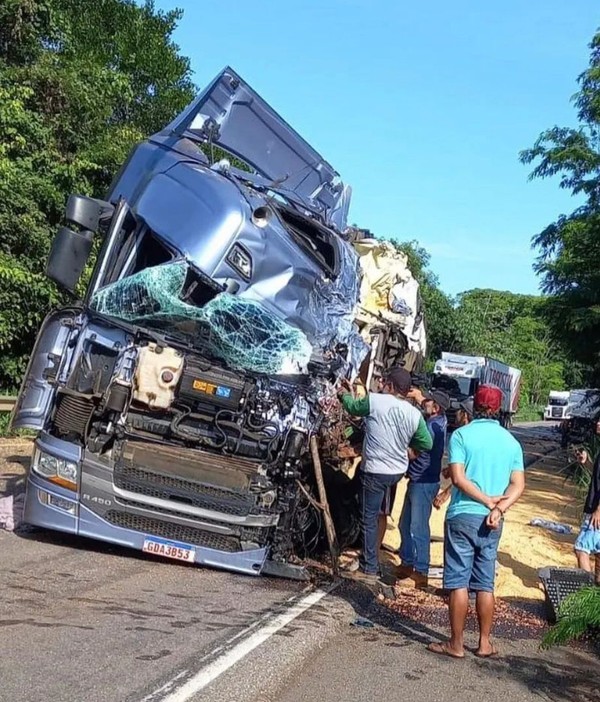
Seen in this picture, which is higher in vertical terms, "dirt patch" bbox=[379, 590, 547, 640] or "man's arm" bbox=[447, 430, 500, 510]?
"man's arm" bbox=[447, 430, 500, 510]

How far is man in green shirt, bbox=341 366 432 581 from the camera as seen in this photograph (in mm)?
6570

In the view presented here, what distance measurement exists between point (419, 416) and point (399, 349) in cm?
314

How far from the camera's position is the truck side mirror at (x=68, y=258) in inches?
277

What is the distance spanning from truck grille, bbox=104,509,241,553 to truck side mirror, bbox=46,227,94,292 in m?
1.97

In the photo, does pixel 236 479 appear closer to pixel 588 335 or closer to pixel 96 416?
pixel 96 416

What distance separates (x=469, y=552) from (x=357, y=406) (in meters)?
1.78

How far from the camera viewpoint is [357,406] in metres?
6.66

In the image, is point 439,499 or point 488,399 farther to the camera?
point 439,499

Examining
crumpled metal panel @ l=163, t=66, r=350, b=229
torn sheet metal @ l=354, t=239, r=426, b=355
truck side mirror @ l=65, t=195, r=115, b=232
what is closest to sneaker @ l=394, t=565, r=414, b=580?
torn sheet metal @ l=354, t=239, r=426, b=355

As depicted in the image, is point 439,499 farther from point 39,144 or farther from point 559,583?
point 39,144

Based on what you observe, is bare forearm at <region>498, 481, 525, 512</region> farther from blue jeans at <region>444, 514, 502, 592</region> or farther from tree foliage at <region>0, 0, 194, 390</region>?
tree foliage at <region>0, 0, 194, 390</region>

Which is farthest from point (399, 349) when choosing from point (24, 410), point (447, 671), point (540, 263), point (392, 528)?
point (540, 263)

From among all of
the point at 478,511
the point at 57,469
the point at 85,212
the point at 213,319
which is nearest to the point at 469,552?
the point at 478,511

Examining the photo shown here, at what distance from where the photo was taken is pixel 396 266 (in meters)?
10.1
